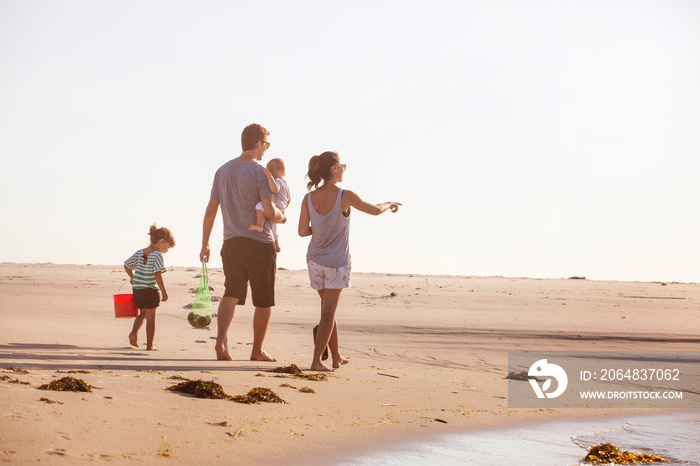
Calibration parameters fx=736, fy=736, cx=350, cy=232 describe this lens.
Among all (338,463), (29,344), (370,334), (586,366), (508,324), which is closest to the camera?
(338,463)

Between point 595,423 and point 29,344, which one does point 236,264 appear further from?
point 595,423

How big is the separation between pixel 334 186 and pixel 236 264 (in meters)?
1.08

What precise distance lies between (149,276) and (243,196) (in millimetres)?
1874

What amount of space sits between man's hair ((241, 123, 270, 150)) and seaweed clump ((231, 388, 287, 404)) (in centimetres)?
255

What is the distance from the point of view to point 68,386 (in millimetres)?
4141

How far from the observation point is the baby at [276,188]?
6.21 metres

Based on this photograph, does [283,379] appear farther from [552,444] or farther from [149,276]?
[149,276]

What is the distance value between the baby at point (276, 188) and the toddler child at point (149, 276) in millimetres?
1595

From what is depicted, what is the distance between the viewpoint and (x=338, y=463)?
133 inches

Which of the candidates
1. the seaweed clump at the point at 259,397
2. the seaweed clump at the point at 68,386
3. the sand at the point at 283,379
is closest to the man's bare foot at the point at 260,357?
the sand at the point at 283,379

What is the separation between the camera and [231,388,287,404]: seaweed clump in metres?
4.39

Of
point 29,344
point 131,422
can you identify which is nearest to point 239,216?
point 29,344

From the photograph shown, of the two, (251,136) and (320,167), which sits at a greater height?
(251,136)

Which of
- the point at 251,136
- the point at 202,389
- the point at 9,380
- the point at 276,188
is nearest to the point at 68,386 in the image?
the point at 9,380
